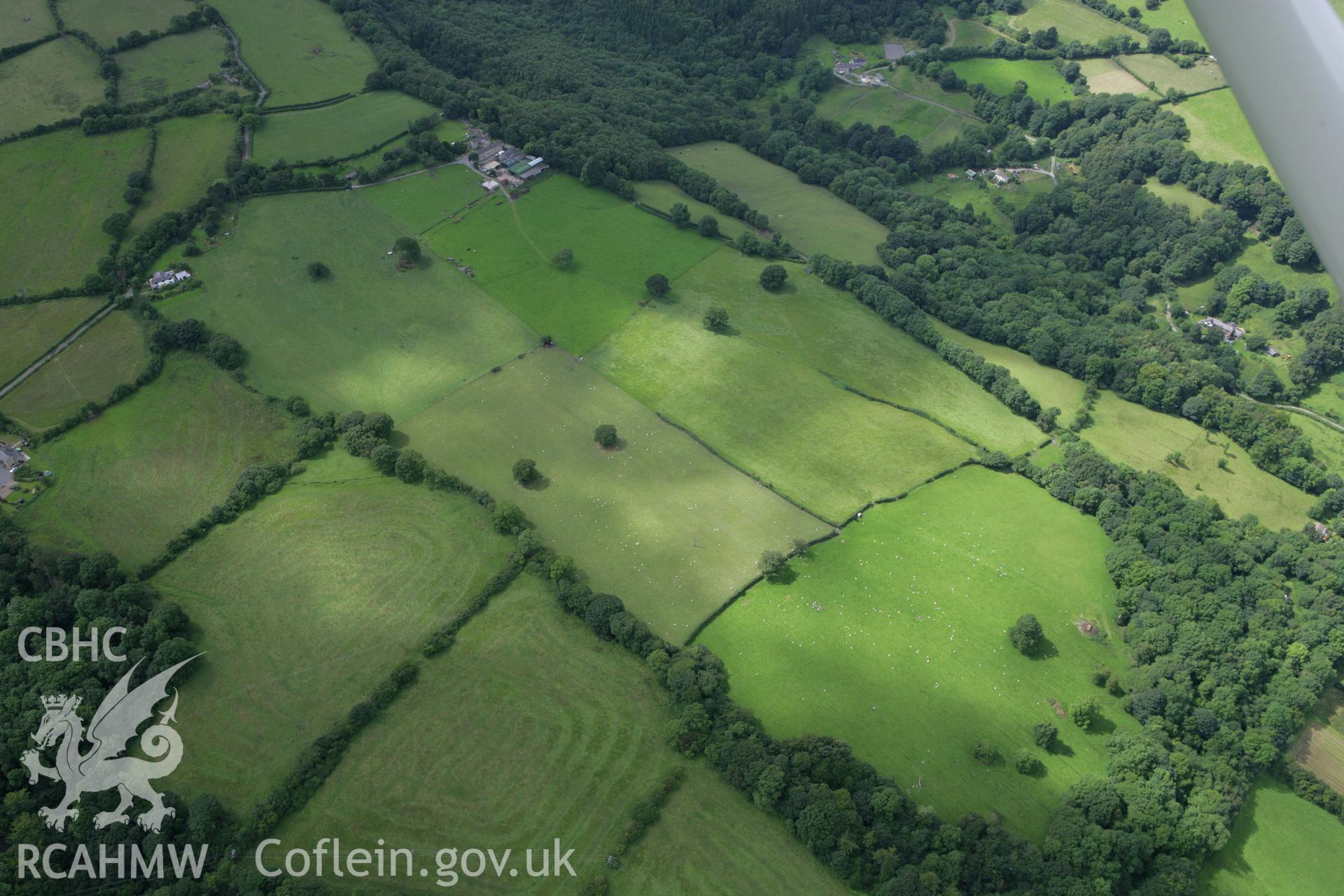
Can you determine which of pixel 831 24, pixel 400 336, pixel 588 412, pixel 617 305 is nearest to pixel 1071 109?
pixel 831 24

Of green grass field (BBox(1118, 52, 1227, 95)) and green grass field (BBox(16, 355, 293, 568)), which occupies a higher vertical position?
green grass field (BBox(1118, 52, 1227, 95))

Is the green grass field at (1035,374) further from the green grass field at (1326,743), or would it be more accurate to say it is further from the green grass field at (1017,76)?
the green grass field at (1017,76)

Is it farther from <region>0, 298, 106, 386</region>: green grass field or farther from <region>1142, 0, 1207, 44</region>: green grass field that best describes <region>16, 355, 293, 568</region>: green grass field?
<region>1142, 0, 1207, 44</region>: green grass field

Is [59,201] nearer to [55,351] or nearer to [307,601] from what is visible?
[55,351]

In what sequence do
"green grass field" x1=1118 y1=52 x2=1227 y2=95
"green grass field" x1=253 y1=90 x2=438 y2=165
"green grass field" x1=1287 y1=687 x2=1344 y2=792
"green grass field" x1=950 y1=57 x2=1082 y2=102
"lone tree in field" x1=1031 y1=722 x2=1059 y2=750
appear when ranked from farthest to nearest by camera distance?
"green grass field" x1=950 y1=57 x2=1082 y2=102, "green grass field" x1=1118 y1=52 x2=1227 y2=95, "green grass field" x1=253 y1=90 x2=438 y2=165, "green grass field" x1=1287 y1=687 x2=1344 y2=792, "lone tree in field" x1=1031 y1=722 x2=1059 y2=750

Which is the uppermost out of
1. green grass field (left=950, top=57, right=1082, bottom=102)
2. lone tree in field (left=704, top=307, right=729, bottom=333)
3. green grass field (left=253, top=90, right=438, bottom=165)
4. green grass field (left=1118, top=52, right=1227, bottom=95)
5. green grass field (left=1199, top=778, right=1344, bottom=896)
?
green grass field (left=1118, top=52, right=1227, bottom=95)

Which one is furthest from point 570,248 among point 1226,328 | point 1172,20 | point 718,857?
point 1172,20

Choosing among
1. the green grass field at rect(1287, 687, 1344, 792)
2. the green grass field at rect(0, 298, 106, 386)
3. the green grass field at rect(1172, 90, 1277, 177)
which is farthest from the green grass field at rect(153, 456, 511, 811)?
the green grass field at rect(1172, 90, 1277, 177)
